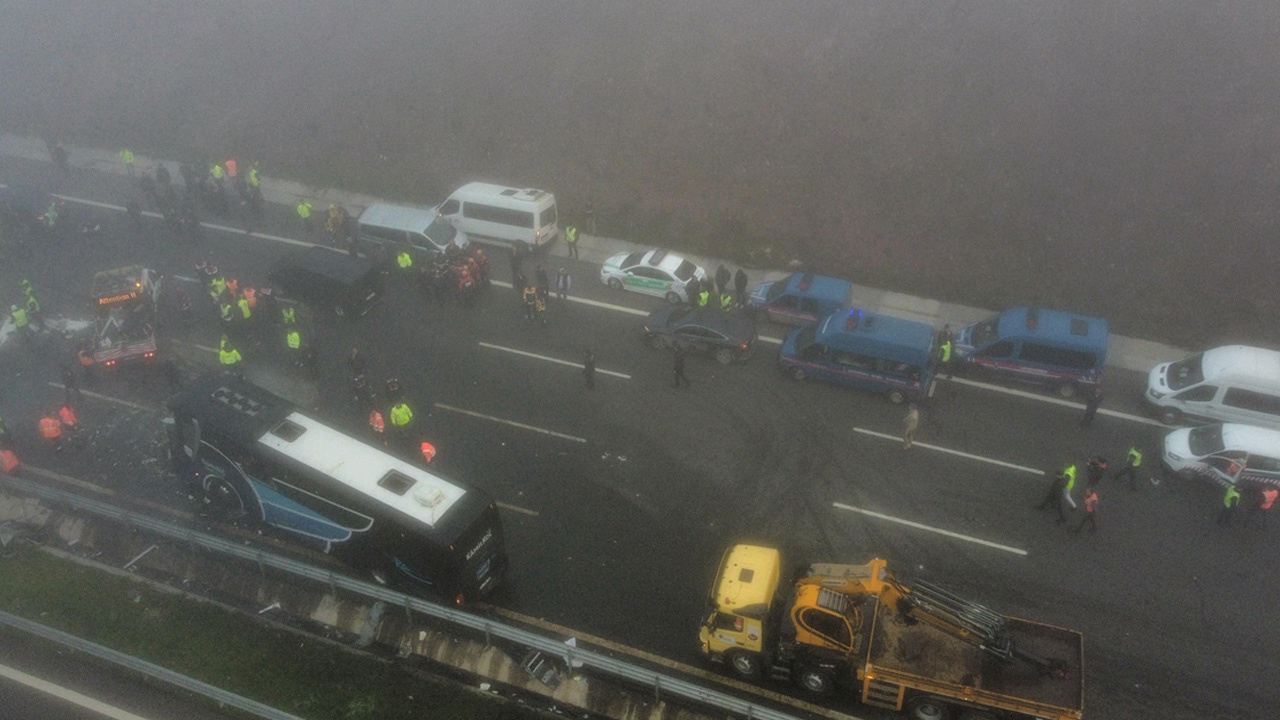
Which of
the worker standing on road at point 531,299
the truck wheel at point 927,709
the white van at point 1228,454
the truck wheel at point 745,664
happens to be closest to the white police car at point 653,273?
the worker standing on road at point 531,299

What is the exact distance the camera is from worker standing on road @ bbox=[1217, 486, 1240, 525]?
16562mm

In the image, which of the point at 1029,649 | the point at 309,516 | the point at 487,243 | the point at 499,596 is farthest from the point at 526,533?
the point at 487,243

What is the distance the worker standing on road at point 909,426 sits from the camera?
18547 millimetres

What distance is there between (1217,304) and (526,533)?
72.4ft

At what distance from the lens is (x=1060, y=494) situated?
16859 millimetres

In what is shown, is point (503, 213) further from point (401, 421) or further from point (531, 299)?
point (401, 421)

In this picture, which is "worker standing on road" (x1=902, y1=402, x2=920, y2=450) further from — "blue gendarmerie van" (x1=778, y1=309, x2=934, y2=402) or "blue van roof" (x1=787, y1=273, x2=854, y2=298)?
"blue van roof" (x1=787, y1=273, x2=854, y2=298)

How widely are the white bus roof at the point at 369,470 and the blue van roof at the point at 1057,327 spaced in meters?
15.9

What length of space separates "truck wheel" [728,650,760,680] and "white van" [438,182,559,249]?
17.6 m

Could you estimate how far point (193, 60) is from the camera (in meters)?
40.1

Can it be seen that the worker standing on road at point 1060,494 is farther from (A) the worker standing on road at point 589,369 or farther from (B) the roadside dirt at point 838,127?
(A) the worker standing on road at point 589,369

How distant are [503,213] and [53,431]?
14.9m

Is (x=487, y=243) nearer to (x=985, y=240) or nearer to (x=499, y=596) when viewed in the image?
(x=499, y=596)

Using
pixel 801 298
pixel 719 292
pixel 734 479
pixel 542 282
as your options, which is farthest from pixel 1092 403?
pixel 542 282
